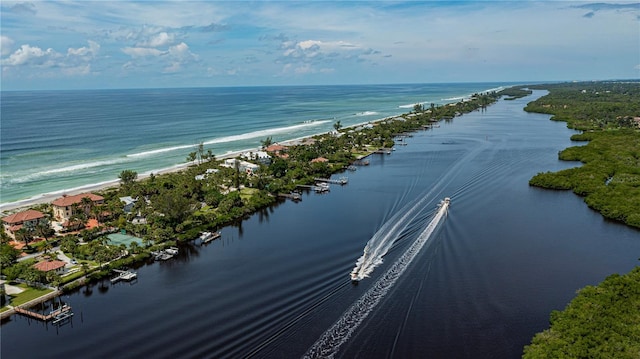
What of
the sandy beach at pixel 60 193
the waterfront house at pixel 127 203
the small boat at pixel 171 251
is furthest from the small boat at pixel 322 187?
the sandy beach at pixel 60 193

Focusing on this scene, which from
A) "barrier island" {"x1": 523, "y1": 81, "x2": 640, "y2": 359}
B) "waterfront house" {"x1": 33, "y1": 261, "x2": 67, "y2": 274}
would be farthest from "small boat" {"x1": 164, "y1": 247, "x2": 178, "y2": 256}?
"barrier island" {"x1": 523, "y1": 81, "x2": 640, "y2": 359}

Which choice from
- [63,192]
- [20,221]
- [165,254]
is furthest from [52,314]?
[63,192]

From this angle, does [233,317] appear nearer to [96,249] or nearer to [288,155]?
[96,249]

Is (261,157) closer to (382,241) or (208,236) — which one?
(208,236)

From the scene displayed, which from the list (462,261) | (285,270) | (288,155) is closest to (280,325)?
(285,270)

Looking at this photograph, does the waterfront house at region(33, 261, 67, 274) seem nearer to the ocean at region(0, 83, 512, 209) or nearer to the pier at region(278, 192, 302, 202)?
the ocean at region(0, 83, 512, 209)

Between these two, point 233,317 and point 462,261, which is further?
point 462,261

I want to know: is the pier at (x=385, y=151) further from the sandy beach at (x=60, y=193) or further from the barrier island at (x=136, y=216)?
the sandy beach at (x=60, y=193)
